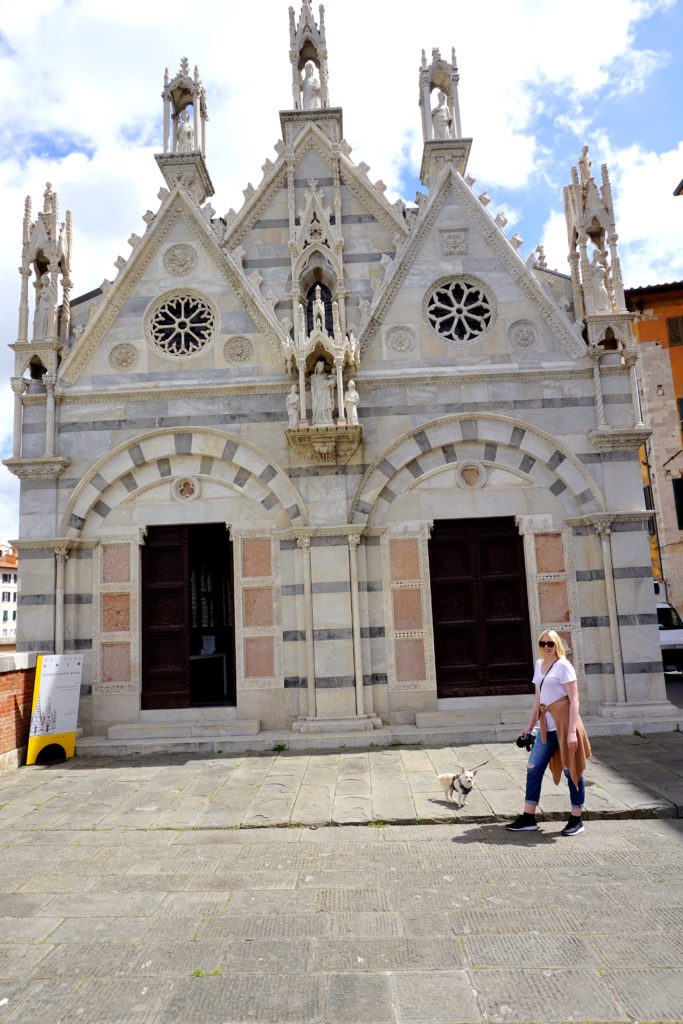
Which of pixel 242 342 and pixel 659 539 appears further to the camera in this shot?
pixel 659 539

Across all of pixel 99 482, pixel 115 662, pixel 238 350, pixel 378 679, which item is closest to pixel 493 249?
pixel 238 350

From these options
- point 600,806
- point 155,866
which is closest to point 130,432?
point 155,866

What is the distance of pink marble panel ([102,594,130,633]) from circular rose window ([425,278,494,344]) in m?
7.54

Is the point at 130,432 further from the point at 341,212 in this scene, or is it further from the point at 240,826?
the point at 240,826

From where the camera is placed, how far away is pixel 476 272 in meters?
13.2

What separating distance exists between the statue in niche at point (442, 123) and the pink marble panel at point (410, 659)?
10162 millimetres

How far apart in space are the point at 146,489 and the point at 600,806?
29.3 ft

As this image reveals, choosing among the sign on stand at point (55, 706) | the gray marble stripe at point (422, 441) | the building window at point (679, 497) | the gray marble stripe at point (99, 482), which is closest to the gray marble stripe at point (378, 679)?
the gray marble stripe at point (422, 441)

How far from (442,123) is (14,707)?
13.6 m

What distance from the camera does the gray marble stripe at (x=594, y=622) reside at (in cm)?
1202

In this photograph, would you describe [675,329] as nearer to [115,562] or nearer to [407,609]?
[407,609]

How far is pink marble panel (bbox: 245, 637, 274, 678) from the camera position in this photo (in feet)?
39.6

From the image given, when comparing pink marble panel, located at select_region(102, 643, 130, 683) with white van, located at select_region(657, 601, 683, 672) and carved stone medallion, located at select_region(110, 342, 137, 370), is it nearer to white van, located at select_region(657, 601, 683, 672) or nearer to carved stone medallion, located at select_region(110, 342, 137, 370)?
carved stone medallion, located at select_region(110, 342, 137, 370)

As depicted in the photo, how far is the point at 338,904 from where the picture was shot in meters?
5.37
